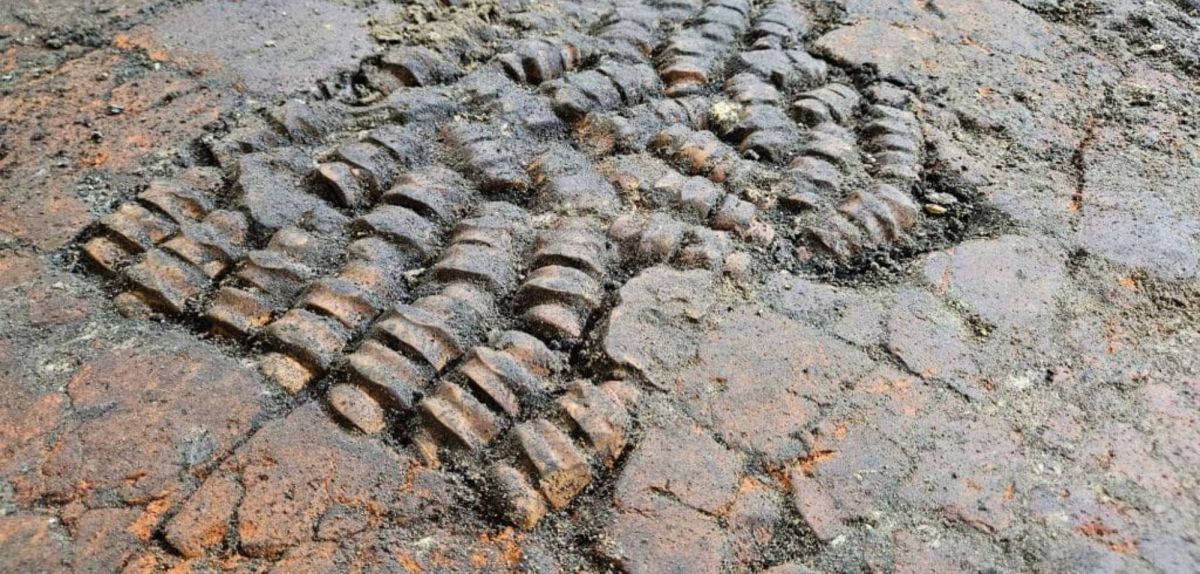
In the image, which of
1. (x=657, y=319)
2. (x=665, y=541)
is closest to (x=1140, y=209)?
(x=657, y=319)

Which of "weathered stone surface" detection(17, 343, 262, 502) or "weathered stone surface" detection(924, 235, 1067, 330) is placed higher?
"weathered stone surface" detection(17, 343, 262, 502)

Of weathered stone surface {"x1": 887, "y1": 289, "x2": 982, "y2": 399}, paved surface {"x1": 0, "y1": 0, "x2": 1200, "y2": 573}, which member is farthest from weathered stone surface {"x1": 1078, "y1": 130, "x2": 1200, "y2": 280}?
weathered stone surface {"x1": 887, "y1": 289, "x2": 982, "y2": 399}

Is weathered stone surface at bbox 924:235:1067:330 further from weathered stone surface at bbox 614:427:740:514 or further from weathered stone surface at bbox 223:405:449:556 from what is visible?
weathered stone surface at bbox 223:405:449:556

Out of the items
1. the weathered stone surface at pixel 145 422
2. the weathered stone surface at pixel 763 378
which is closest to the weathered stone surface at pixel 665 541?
the weathered stone surface at pixel 763 378

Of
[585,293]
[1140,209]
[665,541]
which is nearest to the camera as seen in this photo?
[665,541]

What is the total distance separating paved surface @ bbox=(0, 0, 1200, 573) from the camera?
145 centimetres

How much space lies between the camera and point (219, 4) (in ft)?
8.26

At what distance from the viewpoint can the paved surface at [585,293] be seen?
1.45m

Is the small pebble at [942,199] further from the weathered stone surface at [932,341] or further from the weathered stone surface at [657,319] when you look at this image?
the weathered stone surface at [657,319]

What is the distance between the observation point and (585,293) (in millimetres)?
1797

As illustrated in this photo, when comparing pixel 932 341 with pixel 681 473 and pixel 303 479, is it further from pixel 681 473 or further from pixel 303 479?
pixel 303 479

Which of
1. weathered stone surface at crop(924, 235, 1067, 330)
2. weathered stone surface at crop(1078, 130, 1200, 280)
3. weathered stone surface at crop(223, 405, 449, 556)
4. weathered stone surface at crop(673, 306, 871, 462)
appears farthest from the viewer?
weathered stone surface at crop(1078, 130, 1200, 280)

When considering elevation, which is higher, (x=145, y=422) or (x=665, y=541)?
(x=145, y=422)

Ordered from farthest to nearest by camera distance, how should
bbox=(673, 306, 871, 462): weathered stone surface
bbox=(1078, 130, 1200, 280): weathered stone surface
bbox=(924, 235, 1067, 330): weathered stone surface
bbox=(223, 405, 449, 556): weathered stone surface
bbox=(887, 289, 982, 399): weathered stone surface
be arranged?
bbox=(1078, 130, 1200, 280): weathered stone surface < bbox=(924, 235, 1067, 330): weathered stone surface < bbox=(887, 289, 982, 399): weathered stone surface < bbox=(673, 306, 871, 462): weathered stone surface < bbox=(223, 405, 449, 556): weathered stone surface
